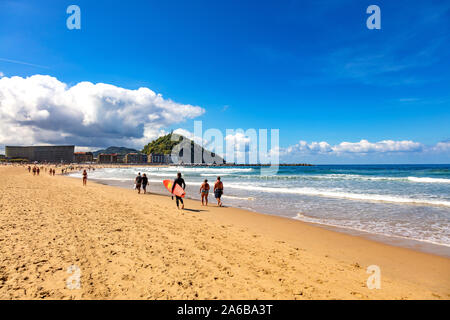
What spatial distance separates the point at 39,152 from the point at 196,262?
210 meters

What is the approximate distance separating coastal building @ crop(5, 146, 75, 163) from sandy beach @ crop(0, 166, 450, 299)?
19876cm

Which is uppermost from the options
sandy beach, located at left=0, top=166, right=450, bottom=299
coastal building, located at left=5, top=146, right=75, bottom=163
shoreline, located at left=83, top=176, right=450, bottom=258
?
coastal building, located at left=5, top=146, right=75, bottom=163

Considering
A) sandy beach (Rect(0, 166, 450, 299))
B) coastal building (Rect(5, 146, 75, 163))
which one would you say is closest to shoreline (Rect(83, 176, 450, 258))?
sandy beach (Rect(0, 166, 450, 299))

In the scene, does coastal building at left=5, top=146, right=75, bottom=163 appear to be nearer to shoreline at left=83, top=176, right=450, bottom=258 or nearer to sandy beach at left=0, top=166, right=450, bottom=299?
sandy beach at left=0, top=166, right=450, bottom=299

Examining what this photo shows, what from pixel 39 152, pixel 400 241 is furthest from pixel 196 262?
pixel 39 152

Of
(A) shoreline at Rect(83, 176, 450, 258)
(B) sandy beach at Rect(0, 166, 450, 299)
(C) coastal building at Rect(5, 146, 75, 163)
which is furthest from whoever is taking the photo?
(C) coastal building at Rect(5, 146, 75, 163)

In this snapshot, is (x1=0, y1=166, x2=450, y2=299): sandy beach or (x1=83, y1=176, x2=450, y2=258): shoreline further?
(x1=83, y1=176, x2=450, y2=258): shoreline

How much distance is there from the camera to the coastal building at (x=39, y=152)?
539ft

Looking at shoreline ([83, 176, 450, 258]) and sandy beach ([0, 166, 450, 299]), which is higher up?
sandy beach ([0, 166, 450, 299])

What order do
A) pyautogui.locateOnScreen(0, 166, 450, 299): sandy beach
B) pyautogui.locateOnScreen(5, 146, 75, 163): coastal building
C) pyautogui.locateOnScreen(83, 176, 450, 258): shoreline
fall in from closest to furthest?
pyautogui.locateOnScreen(0, 166, 450, 299): sandy beach < pyautogui.locateOnScreen(83, 176, 450, 258): shoreline < pyautogui.locateOnScreen(5, 146, 75, 163): coastal building

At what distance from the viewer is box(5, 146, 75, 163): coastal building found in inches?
6471
